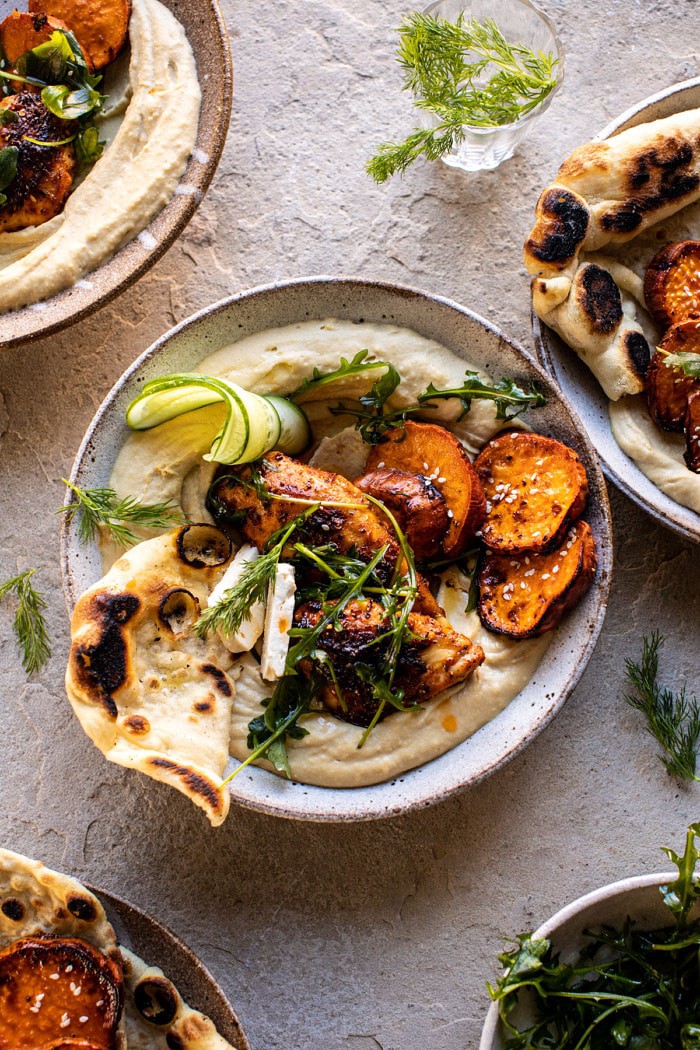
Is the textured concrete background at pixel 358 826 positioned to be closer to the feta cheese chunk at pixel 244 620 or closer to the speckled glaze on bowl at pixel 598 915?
the speckled glaze on bowl at pixel 598 915

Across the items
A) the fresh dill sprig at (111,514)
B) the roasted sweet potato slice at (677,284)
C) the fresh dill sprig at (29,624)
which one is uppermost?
the roasted sweet potato slice at (677,284)

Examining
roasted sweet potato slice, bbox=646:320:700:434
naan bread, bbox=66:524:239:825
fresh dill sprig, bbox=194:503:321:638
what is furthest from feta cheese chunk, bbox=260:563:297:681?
roasted sweet potato slice, bbox=646:320:700:434

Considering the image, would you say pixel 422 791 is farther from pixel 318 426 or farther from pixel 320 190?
pixel 320 190

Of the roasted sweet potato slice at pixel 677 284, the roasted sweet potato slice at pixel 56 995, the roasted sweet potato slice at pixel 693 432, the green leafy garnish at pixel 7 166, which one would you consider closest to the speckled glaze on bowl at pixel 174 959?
the roasted sweet potato slice at pixel 56 995

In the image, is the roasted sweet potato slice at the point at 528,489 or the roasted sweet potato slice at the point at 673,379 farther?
the roasted sweet potato slice at the point at 673,379

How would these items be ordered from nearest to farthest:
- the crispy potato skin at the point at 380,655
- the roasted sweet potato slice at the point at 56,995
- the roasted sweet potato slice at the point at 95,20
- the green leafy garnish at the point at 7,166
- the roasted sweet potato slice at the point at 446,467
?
the roasted sweet potato slice at the point at 56,995, the crispy potato skin at the point at 380,655, the roasted sweet potato slice at the point at 446,467, the green leafy garnish at the point at 7,166, the roasted sweet potato slice at the point at 95,20

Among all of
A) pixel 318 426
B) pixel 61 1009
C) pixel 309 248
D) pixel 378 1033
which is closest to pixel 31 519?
pixel 318 426

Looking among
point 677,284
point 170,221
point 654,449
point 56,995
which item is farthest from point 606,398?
Result: point 56,995

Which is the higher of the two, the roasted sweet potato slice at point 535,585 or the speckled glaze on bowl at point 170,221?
the speckled glaze on bowl at point 170,221

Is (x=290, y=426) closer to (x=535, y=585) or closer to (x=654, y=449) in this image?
(x=535, y=585)
